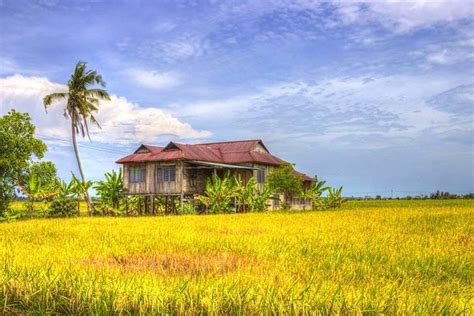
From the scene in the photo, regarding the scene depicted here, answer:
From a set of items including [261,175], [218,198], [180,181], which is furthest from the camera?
[261,175]

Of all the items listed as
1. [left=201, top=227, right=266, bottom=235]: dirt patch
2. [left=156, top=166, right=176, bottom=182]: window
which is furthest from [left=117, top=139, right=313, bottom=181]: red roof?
[left=201, top=227, right=266, bottom=235]: dirt patch

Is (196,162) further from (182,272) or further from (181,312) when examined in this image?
(181,312)

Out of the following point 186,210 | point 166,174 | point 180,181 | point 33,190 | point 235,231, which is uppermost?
point 166,174

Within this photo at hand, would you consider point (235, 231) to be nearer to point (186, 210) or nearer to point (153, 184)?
point (186, 210)

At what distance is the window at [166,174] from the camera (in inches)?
1249

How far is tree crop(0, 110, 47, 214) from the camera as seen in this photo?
1083 inches

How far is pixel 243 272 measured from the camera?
7008mm

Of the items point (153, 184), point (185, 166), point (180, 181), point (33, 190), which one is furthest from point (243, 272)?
point (153, 184)

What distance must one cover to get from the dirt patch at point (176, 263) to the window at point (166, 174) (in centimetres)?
2278

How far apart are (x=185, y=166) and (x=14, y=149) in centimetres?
988

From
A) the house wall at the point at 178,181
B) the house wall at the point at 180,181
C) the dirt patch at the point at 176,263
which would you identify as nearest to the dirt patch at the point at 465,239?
the dirt patch at the point at 176,263

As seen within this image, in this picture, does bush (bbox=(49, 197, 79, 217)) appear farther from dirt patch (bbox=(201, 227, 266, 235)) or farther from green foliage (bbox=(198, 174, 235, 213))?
dirt patch (bbox=(201, 227, 266, 235))

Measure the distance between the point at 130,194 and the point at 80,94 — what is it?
26.7ft

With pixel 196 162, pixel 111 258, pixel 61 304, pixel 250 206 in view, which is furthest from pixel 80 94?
pixel 61 304
